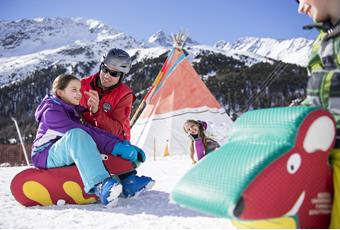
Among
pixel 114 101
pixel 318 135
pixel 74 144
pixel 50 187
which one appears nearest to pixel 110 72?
pixel 114 101

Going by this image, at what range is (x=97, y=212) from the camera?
2.07 meters

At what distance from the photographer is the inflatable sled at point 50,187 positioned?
2.36 meters

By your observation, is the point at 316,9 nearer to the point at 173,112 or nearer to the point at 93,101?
the point at 93,101

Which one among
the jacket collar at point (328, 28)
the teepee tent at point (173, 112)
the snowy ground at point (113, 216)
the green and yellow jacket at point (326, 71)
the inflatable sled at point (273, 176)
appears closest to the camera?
the inflatable sled at point (273, 176)

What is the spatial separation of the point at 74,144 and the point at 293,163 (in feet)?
4.85

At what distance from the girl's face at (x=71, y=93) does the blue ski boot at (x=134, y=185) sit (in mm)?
686

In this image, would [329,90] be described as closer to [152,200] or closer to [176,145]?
[152,200]

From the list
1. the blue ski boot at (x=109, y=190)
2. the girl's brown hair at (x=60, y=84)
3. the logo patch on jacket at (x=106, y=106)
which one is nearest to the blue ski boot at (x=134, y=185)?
the blue ski boot at (x=109, y=190)

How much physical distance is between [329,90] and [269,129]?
28cm

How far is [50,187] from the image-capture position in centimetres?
238

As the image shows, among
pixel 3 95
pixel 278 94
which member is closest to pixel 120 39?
pixel 3 95

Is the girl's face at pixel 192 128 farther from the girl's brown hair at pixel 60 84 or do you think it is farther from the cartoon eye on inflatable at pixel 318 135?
the cartoon eye on inflatable at pixel 318 135

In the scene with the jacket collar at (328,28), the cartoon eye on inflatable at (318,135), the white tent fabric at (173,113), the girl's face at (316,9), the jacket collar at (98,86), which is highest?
the girl's face at (316,9)

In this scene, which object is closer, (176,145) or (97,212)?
(97,212)
